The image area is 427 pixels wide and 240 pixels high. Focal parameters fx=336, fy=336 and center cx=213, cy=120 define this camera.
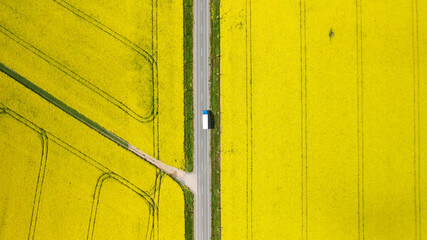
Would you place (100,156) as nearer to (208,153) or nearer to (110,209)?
(110,209)

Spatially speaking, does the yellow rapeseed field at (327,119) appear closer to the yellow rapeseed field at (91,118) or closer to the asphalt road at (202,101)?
the asphalt road at (202,101)

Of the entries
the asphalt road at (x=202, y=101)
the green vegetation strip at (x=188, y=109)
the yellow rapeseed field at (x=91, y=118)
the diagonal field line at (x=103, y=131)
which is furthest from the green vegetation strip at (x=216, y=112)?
the yellow rapeseed field at (x=91, y=118)

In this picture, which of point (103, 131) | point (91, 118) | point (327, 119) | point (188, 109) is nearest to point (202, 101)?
point (188, 109)

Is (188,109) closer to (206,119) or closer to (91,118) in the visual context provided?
(206,119)

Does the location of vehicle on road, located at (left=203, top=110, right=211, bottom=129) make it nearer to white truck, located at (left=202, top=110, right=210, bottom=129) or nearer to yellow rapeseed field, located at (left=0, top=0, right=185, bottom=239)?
white truck, located at (left=202, top=110, right=210, bottom=129)

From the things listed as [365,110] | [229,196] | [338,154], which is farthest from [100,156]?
[365,110]

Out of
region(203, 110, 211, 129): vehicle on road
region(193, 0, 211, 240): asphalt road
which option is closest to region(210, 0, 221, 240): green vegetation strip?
region(193, 0, 211, 240): asphalt road

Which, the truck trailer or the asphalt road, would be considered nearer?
the truck trailer
